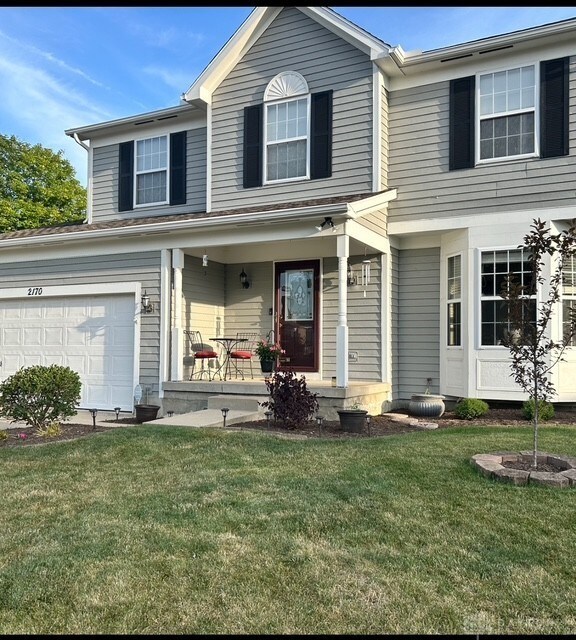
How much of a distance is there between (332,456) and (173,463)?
5.36ft

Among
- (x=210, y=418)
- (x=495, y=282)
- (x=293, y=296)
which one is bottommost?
(x=210, y=418)

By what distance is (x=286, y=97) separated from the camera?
36.8ft

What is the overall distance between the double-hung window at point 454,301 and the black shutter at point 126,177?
7152 millimetres

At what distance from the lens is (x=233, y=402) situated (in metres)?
9.76

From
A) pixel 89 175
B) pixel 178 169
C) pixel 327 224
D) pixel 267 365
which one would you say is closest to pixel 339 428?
pixel 267 365

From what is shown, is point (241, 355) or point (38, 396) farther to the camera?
point (241, 355)

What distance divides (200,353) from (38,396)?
3411mm

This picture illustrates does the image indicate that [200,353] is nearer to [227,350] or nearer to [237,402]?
[227,350]

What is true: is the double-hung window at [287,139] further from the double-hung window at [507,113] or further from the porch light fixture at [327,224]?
the double-hung window at [507,113]

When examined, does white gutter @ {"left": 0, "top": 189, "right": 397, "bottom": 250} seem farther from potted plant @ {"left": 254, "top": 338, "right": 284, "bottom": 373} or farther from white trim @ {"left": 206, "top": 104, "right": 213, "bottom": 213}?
potted plant @ {"left": 254, "top": 338, "right": 284, "bottom": 373}

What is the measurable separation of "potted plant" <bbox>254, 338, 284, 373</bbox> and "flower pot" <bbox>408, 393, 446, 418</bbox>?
2542 mm

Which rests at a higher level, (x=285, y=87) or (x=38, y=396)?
(x=285, y=87)

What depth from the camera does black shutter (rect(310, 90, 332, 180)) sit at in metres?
10.8

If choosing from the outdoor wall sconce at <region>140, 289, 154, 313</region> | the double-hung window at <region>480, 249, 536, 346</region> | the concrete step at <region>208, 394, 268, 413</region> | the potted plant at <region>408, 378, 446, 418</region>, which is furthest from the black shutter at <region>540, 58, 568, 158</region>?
the outdoor wall sconce at <region>140, 289, 154, 313</region>
